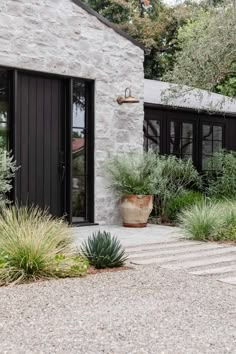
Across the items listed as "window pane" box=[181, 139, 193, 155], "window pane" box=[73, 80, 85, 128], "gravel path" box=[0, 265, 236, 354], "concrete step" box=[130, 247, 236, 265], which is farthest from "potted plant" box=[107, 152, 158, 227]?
"gravel path" box=[0, 265, 236, 354]

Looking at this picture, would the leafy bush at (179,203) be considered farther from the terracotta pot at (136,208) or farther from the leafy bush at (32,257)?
the leafy bush at (32,257)

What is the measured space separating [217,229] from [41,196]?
3.09 m

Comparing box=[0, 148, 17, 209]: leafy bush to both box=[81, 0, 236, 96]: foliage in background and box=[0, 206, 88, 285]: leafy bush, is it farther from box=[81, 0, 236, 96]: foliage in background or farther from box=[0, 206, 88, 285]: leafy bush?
box=[81, 0, 236, 96]: foliage in background

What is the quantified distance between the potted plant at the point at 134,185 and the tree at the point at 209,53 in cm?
253

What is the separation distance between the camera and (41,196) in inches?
362

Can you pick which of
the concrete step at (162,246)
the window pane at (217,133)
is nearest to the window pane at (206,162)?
the window pane at (217,133)

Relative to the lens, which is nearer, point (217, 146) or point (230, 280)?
point (230, 280)

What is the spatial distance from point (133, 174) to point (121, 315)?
5646 millimetres

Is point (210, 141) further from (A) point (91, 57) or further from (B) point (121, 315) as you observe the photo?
(B) point (121, 315)

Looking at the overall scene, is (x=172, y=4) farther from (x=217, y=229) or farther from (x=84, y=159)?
(x=217, y=229)

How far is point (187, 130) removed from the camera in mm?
12734

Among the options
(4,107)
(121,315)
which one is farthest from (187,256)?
(4,107)

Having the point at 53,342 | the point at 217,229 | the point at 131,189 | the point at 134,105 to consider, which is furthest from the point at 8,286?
the point at 134,105

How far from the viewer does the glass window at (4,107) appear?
877cm
